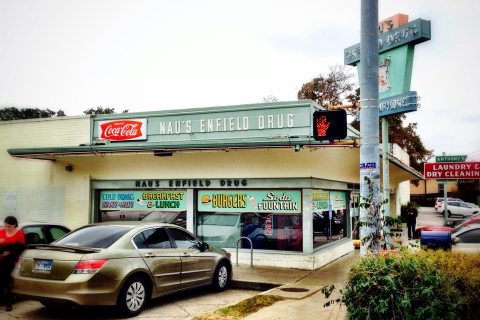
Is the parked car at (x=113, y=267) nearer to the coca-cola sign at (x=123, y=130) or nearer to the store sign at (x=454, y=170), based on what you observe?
the coca-cola sign at (x=123, y=130)


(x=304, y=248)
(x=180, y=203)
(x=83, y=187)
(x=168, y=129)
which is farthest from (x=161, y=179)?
(x=304, y=248)

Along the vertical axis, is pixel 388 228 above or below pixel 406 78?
below

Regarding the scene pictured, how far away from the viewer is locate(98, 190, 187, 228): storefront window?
13.9 meters

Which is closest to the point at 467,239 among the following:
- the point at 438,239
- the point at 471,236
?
the point at 471,236

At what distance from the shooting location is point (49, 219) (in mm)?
15773

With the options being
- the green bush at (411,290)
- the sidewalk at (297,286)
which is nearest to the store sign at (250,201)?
the sidewalk at (297,286)

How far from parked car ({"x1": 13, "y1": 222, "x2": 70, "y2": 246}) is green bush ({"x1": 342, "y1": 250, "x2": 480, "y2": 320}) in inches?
282

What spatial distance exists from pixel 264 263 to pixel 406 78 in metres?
6.67

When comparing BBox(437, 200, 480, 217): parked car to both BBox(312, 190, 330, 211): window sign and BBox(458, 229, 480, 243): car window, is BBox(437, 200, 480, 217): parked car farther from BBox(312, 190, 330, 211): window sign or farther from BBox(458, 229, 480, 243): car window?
BBox(312, 190, 330, 211): window sign

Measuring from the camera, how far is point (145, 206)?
1439 cm

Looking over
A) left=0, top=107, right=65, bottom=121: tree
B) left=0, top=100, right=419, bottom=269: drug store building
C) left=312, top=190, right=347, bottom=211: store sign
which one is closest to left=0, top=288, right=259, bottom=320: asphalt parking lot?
left=0, top=100, right=419, bottom=269: drug store building

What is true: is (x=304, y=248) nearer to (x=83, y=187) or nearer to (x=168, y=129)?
(x=168, y=129)

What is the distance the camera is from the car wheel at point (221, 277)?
31.2ft

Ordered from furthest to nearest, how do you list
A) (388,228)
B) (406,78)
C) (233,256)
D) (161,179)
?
(161,179), (233,256), (406,78), (388,228)
